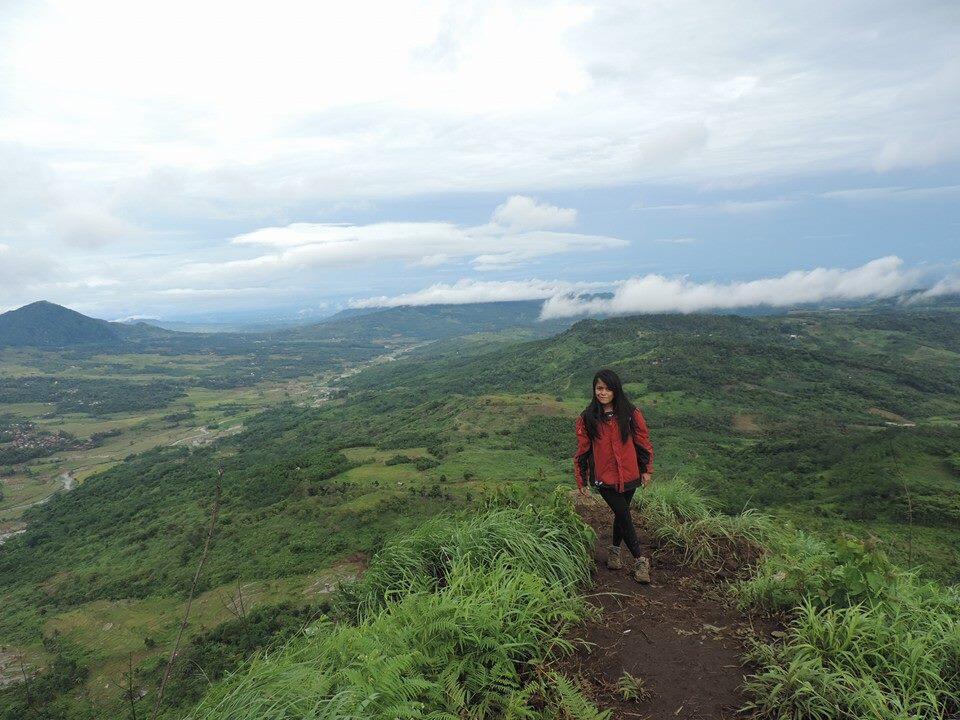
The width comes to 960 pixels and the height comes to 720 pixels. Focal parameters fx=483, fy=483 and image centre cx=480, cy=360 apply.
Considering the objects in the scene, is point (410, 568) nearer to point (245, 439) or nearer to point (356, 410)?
point (245, 439)

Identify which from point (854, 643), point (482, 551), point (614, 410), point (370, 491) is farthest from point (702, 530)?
point (370, 491)

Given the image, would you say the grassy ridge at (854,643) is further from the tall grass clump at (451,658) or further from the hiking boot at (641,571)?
the tall grass clump at (451,658)

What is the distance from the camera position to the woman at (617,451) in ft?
21.0

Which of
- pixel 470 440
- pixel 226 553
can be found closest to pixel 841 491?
pixel 470 440

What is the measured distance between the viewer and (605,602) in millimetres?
5961

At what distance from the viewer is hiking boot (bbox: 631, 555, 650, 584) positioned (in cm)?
637

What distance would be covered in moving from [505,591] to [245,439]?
506ft

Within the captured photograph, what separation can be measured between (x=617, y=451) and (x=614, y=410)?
55cm

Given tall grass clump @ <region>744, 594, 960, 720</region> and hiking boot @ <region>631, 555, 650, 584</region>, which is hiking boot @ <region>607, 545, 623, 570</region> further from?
tall grass clump @ <region>744, 594, 960, 720</region>

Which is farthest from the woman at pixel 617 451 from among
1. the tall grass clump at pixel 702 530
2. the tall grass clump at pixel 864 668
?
the tall grass clump at pixel 864 668

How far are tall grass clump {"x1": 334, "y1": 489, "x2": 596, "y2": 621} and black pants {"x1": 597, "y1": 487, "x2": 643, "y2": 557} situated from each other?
1.47ft

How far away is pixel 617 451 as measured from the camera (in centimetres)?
645

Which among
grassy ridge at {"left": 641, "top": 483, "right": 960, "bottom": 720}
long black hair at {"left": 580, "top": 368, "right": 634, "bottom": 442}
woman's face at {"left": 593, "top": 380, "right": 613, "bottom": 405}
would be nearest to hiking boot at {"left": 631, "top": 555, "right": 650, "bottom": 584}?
grassy ridge at {"left": 641, "top": 483, "right": 960, "bottom": 720}

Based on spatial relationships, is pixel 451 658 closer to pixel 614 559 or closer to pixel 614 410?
pixel 614 559
